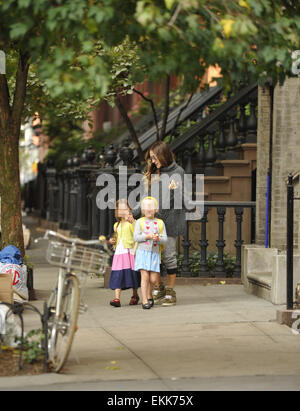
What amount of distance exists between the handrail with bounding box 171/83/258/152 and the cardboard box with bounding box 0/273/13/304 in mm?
6475

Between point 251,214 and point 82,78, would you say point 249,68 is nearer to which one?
point 82,78

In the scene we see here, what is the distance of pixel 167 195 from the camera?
11.1 meters

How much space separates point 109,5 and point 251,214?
25.5 ft

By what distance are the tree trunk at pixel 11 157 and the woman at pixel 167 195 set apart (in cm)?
160

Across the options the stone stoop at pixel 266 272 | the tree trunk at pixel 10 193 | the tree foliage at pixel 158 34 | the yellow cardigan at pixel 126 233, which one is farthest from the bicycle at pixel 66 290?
the tree trunk at pixel 10 193

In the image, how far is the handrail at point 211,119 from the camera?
14933 millimetres

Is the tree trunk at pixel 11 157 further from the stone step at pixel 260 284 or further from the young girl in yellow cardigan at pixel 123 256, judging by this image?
the stone step at pixel 260 284

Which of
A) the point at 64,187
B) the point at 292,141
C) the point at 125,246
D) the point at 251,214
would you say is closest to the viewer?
the point at 125,246

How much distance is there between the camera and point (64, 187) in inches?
957

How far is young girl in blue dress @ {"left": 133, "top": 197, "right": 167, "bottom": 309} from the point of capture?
10500 mm
